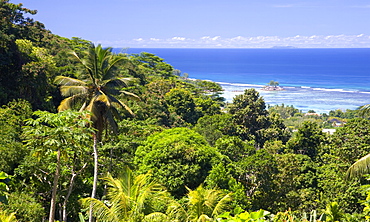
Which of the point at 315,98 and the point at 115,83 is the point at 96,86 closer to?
the point at 115,83

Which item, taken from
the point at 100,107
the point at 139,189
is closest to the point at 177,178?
the point at 139,189

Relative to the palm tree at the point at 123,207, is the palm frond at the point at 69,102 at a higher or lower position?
higher

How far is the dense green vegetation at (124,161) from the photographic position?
33.0 ft

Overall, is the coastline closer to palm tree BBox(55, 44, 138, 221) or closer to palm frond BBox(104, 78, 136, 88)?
palm frond BBox(104, 78, 136, 88)

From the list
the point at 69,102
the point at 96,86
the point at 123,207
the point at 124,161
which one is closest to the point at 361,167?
the point at 123,207

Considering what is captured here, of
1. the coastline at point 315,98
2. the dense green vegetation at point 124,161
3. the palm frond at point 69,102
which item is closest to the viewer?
the dense green vegetation at point 124,161

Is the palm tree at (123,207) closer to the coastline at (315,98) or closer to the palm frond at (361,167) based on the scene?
the palm frond at (361,167)

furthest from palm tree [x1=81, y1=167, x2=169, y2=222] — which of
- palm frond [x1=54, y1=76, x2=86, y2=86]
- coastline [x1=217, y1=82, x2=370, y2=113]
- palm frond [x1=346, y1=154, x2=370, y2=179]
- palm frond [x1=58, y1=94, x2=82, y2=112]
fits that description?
coastline [x1=217, y1=82, x2=370, y2=113]

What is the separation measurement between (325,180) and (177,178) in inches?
306

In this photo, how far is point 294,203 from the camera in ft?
57.7

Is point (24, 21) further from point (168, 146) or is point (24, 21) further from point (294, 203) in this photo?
point (294, 203)

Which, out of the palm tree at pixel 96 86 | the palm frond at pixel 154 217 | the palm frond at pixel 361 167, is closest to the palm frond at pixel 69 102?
the palm tree at pixel 96 86

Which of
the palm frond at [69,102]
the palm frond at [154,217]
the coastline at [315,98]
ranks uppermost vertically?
the palm frond at [69,102]

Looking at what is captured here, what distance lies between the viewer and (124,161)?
16.0 metres
